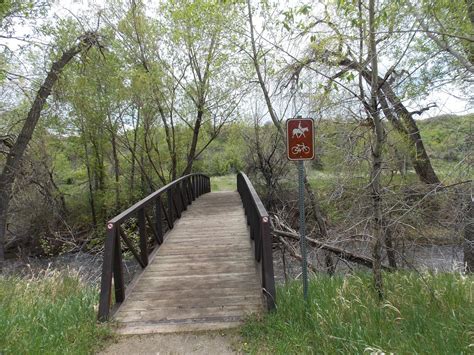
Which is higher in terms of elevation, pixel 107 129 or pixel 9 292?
pixel 107 129

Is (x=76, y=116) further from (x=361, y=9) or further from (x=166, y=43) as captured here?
(x=361, y=9)

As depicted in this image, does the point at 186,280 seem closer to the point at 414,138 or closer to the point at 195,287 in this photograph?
the point at 195,287

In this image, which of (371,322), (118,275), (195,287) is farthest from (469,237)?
(118,275)

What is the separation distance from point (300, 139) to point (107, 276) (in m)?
2.39

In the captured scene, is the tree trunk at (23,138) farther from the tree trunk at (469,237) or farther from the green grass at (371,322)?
the tree trunk at (469,237)

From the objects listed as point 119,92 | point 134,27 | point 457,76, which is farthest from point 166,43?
point 457,76

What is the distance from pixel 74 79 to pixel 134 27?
12.6 ft

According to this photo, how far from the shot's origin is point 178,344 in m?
2.75

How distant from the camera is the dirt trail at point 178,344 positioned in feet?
8.72

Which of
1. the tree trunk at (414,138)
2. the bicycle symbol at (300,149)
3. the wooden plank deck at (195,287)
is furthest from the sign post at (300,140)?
the tree trunk at (414,138)

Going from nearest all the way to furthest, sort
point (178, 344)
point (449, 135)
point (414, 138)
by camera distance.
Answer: point (178, 344) < point (449, 135) < point (414, 138)

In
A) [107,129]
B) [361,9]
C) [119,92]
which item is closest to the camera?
[361,9]

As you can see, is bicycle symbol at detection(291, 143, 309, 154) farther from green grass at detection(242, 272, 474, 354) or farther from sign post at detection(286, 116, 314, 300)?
green grass at detection(242, 272, 474, 354)

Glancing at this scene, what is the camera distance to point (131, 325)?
3051 millimetres
